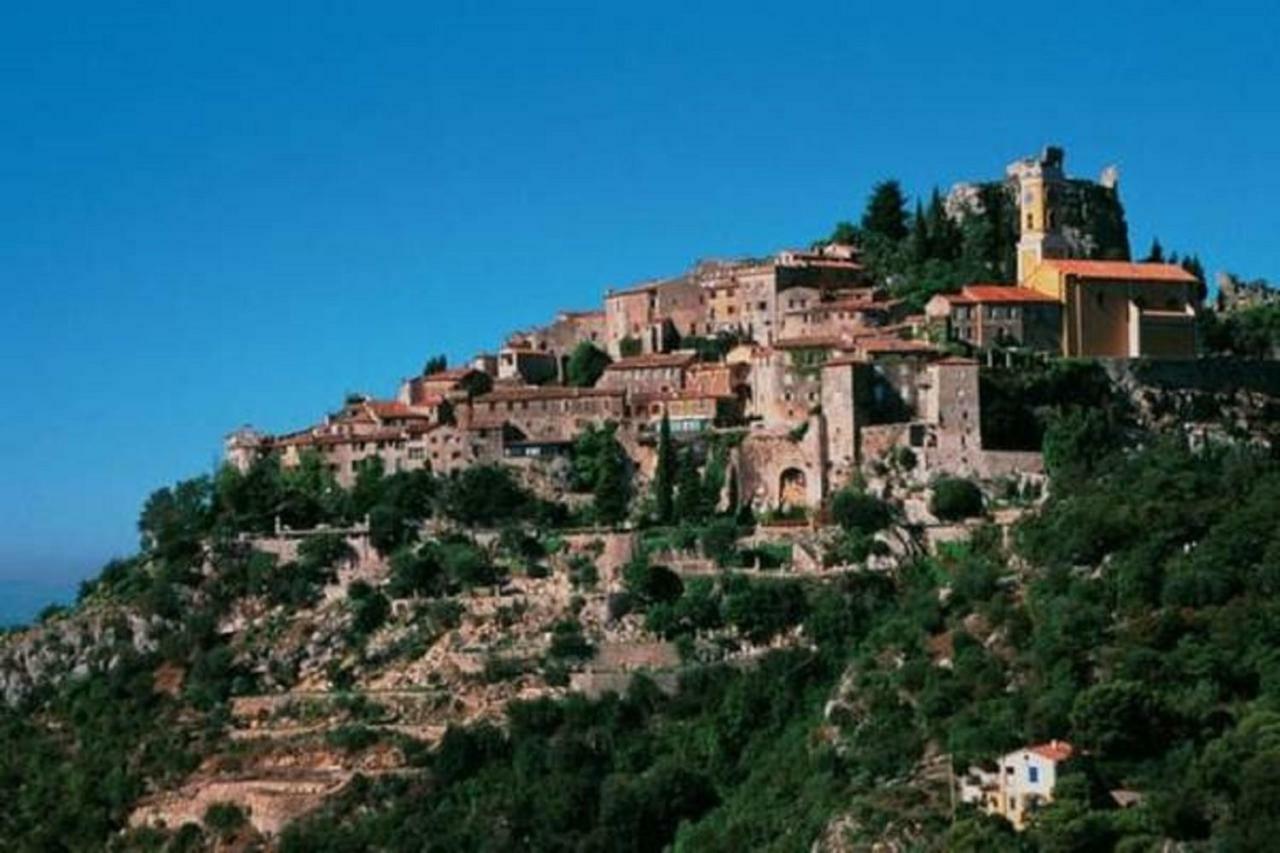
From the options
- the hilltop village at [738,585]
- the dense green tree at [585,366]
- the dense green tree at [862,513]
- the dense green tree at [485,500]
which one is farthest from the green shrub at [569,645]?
the dense green tree at [585,366]

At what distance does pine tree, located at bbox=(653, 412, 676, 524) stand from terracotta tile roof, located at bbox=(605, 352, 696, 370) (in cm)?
563

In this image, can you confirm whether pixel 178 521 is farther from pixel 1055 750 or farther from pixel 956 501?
pixel 1055 750

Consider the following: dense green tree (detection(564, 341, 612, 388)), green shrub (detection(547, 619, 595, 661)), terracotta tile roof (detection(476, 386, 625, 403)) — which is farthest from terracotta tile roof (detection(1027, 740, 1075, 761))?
dense green tree (detection(564, 341, 612, 388))

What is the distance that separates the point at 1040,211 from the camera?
76000mm

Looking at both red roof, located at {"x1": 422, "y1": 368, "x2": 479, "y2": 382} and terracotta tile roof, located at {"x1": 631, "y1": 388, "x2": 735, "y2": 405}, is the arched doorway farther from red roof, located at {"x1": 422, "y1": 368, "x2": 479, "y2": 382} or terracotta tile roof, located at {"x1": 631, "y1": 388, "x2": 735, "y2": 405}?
red roof, located at {"x1": 422, "y1": 368, "x2": 479, "y2": 382}

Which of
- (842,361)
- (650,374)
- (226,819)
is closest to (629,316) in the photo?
(650,374)

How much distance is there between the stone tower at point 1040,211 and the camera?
74.6 meters

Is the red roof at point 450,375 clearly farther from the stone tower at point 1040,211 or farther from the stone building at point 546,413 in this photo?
the stone tower at point 1040,211

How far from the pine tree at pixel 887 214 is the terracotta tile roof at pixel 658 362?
10.8m

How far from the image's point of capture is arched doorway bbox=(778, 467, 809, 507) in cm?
6631

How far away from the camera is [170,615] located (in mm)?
73188

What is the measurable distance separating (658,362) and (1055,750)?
3012 centimetres

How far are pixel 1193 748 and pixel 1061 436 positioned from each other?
17.3 m

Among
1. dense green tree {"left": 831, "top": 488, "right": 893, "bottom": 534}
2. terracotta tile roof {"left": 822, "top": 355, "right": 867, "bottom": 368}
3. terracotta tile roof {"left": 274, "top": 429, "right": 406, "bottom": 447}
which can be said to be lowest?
dense green tree {"left": 831, "top": 488, "right": 893, "bottom": 534}
